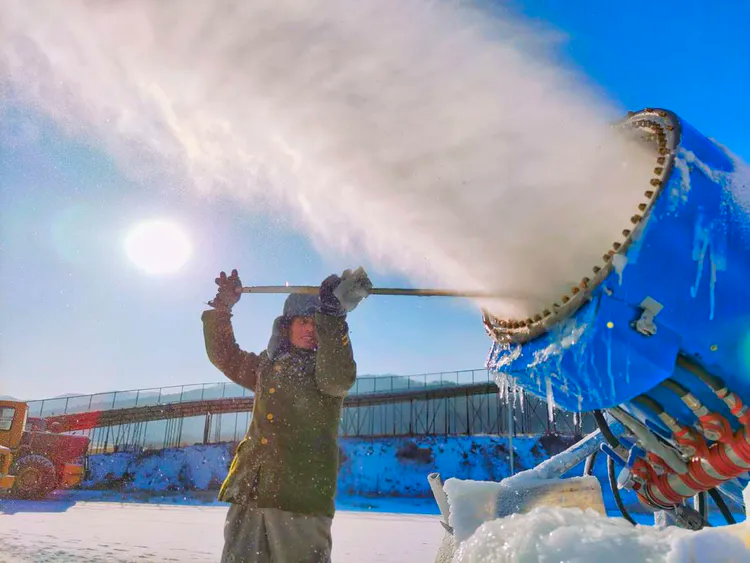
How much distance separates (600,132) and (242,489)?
2.37 m

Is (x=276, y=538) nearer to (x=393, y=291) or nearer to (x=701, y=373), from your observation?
(x=393, y=291)

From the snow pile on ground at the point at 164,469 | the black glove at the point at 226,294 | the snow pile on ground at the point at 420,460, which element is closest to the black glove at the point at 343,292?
the black glove at the point at 226,294

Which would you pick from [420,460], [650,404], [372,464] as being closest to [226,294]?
[650,404]

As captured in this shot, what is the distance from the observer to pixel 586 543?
1116mm

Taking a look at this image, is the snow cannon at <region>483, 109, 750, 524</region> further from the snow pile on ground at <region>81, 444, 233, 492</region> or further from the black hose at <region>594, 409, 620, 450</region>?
the snow pile on ground at <region>81, 444, 233, 492</region>

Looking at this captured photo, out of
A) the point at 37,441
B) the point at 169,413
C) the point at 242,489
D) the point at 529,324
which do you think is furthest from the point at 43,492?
the point at 529,324

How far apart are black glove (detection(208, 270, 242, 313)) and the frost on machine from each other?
201 cm

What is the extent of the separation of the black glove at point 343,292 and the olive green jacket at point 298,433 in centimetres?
6

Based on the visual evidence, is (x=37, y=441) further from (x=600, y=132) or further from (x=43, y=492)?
(x=600, y=132)

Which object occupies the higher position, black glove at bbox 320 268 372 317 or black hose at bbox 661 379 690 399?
black glove at bbox 320 268 372 317

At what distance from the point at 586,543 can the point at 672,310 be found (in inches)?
33.6

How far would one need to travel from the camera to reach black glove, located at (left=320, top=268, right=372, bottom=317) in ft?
9.12

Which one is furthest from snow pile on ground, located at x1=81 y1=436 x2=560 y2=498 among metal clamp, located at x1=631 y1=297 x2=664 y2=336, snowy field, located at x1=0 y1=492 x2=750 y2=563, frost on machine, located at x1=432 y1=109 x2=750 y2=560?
metal clamp, located at x1=631 y1=297 x2=664 y2=336

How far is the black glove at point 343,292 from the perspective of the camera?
278cm
